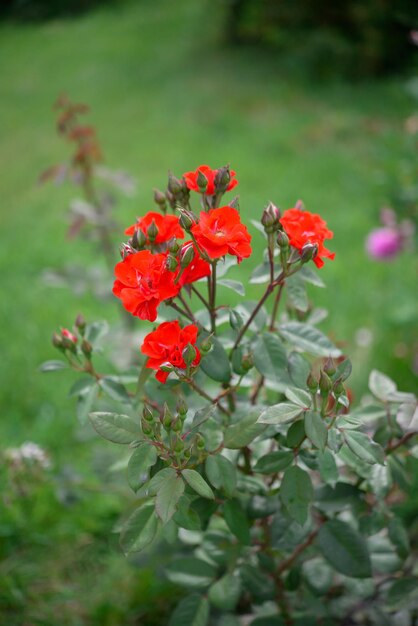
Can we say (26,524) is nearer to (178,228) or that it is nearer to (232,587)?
(232,587)

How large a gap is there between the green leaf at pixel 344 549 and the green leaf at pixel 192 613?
0.20m

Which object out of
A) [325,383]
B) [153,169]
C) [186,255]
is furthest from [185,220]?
[153,169]

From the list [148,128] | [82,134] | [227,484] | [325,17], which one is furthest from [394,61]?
[227,484]

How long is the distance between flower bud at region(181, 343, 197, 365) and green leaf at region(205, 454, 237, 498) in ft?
0.52

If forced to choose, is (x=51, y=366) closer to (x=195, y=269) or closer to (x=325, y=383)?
(x=195, y=269)

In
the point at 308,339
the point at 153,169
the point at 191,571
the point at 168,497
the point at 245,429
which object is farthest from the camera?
the point at 153,169

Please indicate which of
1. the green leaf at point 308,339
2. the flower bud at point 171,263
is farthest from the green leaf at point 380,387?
the flower bud at point 171,263

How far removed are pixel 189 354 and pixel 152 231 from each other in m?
0.18

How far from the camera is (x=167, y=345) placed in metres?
0.85

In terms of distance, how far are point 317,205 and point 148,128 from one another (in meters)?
1.60

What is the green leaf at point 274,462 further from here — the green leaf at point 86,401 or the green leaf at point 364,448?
the green leaf at point 86,401

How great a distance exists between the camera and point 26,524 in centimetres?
168

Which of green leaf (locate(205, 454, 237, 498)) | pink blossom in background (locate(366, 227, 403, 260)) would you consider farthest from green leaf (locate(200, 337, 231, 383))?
pink blossom in background (locate(366, 227, 403, 260))

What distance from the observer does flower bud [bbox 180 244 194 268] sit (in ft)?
2.82
